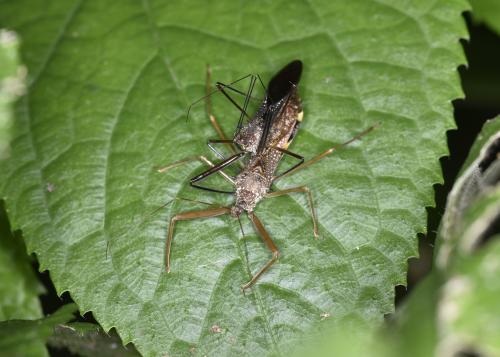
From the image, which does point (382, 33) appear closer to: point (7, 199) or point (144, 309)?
point (144, 309)

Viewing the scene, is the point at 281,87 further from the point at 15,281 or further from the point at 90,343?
the point at 15,281

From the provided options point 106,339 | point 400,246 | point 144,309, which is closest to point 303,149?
point 400,246

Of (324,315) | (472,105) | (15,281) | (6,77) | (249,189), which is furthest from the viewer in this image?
(472,105)

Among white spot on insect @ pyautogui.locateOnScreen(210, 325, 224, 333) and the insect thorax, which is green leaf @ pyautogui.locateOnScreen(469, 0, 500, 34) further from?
white spot on insect @ pyautogui.locateOnScreen(210, 325, 224, 333)

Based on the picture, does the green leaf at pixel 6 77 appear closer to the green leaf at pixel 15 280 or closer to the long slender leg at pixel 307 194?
the green leaf at pixel 15 280

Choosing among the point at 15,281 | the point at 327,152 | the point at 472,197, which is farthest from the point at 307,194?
the point at 15,281

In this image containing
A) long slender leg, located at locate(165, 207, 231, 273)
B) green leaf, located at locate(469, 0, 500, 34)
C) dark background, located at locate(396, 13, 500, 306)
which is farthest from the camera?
dark background, located at locate(396, 13, 500, 306)

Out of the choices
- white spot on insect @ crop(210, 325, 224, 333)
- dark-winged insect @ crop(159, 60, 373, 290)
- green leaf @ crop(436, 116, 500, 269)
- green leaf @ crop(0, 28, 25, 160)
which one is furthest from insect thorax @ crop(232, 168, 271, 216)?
green leaf @ crop(0, 28, 25, 160)
